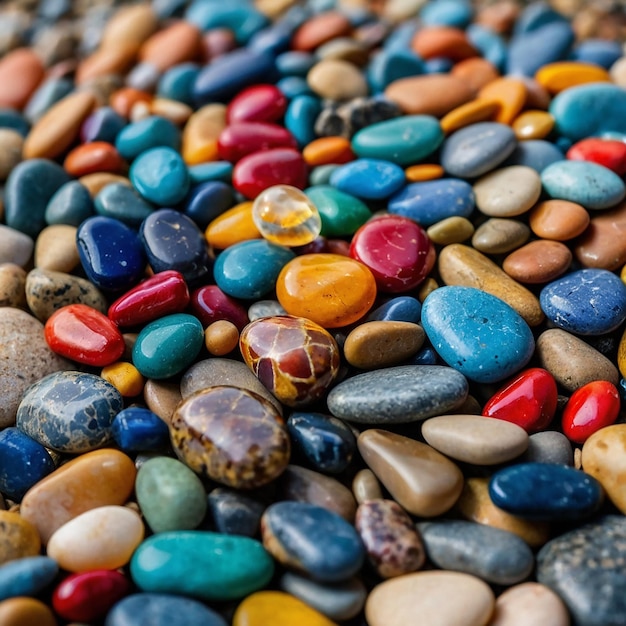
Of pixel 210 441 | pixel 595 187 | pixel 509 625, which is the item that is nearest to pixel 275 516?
pixel 210 441

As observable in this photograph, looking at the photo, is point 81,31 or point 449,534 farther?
point 81,31

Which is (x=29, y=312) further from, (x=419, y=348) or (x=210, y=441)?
(x=419, y=348)

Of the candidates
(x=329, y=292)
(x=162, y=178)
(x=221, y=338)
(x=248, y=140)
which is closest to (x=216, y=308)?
(x=221, y=338)

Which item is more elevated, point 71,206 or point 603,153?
point 71,206

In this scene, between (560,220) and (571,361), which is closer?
(571,361)

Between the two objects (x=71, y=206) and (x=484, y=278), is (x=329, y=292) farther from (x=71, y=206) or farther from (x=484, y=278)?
(x=71, y=206)

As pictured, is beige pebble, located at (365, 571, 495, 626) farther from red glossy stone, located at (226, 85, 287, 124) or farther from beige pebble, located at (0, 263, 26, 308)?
red glossy stone, located at (226, 85, 287, 124)

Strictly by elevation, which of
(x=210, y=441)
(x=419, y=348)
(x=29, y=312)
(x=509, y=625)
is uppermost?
(x=29, y=312)

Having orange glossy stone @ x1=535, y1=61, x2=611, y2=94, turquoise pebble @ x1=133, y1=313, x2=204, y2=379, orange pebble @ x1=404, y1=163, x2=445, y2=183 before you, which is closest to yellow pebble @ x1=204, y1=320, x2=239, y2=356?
turquoise pebble @ x1=133, y1=313, x2=204, y2=379
